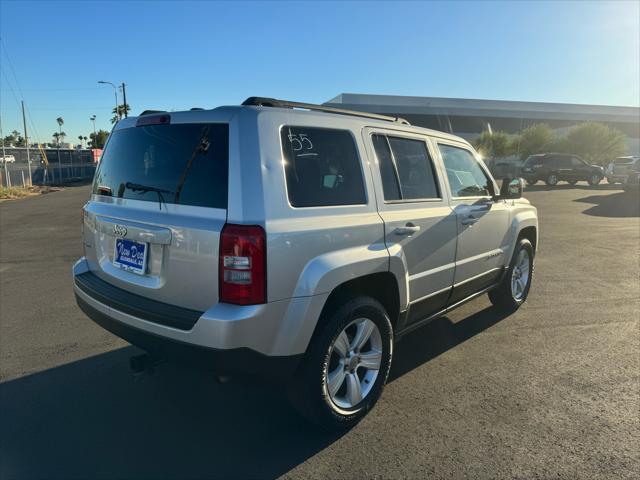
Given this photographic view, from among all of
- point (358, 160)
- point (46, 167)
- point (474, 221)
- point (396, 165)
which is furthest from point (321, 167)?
point (46, 167)

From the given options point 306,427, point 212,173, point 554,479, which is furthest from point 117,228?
point 554,479

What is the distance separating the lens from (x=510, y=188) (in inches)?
192

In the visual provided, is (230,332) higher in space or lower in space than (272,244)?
lower

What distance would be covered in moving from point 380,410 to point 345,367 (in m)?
0.50

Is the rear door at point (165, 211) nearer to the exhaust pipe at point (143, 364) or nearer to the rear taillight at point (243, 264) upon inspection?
the rear taillight at point (243, 264)

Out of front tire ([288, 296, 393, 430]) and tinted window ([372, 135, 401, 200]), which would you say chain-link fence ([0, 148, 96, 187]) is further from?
front tire ([288, 296, 393, 430])

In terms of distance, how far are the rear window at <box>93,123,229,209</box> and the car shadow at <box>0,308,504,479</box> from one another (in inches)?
42.7

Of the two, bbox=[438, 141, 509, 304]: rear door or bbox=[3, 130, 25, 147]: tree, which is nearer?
bbox=[438, 141, 509, 304]: rear door

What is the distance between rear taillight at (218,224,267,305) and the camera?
2418 millimetres

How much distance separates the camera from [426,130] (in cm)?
404

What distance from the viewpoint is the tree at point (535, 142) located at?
4994 centimetres

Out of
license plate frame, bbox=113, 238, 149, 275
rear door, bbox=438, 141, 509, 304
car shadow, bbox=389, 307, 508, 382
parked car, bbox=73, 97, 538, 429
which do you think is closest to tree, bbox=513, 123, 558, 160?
car shadow, bbox=389, 307, 508, 382

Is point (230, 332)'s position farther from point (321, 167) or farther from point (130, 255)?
point (321, 167)

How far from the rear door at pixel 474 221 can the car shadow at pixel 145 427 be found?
1.06 metres
